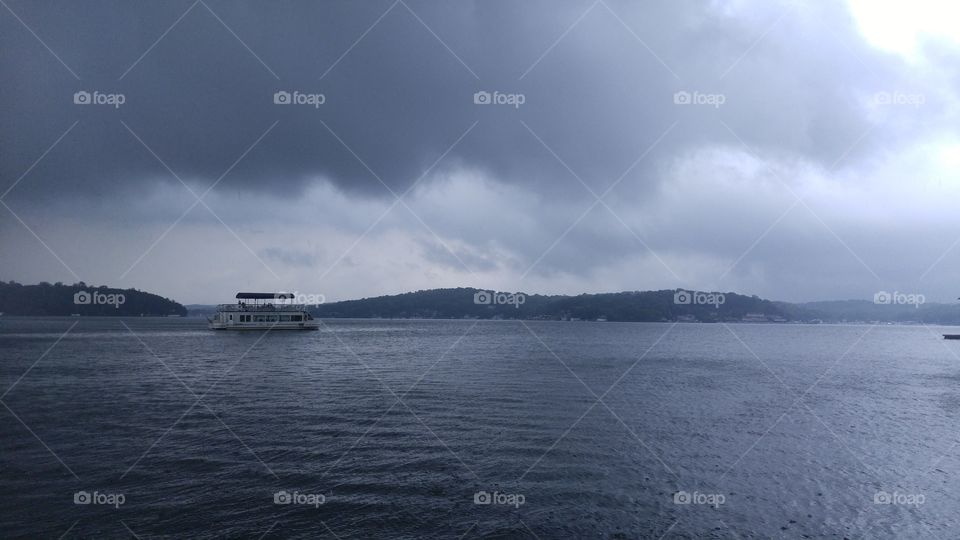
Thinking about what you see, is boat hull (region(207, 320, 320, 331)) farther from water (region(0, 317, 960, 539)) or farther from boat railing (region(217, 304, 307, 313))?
water (region(0, 317, 960, 539))

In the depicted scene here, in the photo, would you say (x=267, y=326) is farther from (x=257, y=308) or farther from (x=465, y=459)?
(x=465, y=459)

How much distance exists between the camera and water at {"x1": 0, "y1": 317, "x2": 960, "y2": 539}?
1625 cm

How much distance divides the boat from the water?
291ft

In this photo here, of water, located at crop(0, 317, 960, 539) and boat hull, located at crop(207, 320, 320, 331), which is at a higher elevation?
boat hull, located at crop(207, 320, 320, 331)

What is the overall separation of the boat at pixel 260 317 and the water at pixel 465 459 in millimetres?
88559

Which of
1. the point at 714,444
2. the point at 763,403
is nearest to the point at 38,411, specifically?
the point at 714,444

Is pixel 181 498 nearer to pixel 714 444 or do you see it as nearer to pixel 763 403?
pixel 714 444

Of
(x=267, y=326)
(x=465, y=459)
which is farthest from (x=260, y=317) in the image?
(x=465, y=459)

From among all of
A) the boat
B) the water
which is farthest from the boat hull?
the water

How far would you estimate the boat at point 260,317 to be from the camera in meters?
134

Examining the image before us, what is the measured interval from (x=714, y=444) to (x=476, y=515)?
51.8ft

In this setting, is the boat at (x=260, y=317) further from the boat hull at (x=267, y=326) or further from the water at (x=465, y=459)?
the water at (x=465, y=459)

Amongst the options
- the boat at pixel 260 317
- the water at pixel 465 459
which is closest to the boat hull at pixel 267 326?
the boat at pixel 260 317

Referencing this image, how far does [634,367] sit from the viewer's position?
65250 millimetres
